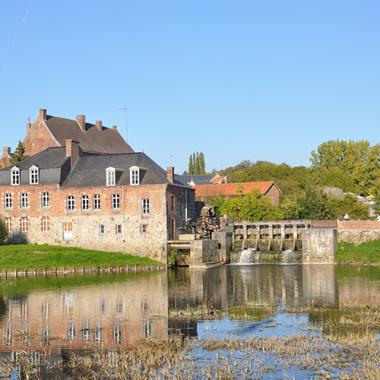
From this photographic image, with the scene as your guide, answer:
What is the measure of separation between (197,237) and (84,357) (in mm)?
34289

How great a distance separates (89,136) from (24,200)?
15386 mm

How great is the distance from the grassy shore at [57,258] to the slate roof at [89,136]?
16302 millimetres

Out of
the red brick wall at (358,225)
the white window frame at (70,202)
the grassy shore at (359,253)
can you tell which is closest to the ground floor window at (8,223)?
the white window frame at (70,202)

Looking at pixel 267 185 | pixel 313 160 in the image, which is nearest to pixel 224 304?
pixel 267 185

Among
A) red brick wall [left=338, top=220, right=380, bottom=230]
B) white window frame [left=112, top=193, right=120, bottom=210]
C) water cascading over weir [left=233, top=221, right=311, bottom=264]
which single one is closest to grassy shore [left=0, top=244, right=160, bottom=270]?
white window frame [left=112, top=193, right=120, bottom=210]

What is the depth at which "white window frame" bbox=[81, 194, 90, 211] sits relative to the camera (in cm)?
5369

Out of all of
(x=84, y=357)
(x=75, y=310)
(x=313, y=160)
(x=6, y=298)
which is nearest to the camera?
(x=84, y=357)

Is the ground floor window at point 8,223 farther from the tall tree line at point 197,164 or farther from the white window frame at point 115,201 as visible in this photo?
the tall tree line at point 197,164

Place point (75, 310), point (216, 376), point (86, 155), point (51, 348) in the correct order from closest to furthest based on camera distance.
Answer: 1. point (216, 376)
2. point (51, 348)
3. point (75, 310)
4. point (86, 155)

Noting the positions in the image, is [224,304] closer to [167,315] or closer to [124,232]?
[167,315]

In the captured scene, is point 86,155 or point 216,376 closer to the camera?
point 216,376

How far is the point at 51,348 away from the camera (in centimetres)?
2133

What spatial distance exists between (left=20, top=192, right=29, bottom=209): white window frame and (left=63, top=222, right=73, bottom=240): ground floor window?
3.67m

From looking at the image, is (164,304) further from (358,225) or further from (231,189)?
(231,189)
